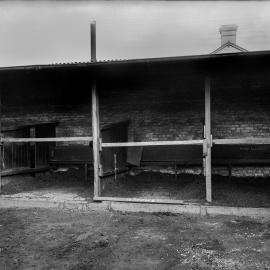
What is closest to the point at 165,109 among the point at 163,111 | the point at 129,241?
the point at 163,111

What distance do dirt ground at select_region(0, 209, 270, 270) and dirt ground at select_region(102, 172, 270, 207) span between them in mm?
785

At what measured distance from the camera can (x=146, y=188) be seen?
30.7ft

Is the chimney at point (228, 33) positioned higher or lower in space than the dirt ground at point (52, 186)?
higher

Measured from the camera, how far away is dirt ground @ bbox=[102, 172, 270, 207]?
7838mm

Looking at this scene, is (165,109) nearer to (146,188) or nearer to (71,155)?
(146,188)

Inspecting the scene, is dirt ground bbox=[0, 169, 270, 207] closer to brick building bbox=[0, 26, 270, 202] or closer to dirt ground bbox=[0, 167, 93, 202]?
dirt ground bbox=[0, 167, 93, 202]

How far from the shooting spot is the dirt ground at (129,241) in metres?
4.97

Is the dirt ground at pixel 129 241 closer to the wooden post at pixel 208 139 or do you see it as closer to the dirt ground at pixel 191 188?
the wooden post at pixel 208 139

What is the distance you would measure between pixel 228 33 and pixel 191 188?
42.6 ft

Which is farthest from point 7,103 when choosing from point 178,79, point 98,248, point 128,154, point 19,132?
point 98,248

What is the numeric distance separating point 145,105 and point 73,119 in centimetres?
231

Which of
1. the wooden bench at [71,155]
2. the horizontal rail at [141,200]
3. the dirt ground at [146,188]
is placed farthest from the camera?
the wooden bench at [71,155]

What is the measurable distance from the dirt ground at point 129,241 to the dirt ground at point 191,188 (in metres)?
0.79

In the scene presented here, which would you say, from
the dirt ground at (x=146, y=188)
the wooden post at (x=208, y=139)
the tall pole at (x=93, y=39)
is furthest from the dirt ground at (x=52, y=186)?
the tall pole at (x=93, y=39)
